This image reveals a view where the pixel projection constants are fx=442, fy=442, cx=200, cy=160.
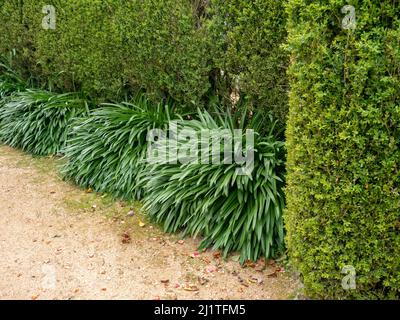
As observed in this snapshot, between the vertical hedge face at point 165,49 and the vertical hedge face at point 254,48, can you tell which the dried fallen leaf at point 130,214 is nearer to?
the vertical hedge face at point 165,49

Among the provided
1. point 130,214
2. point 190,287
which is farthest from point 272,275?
point 130,214

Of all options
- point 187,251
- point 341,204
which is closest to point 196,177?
point 187,251

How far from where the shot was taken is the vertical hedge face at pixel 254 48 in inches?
153

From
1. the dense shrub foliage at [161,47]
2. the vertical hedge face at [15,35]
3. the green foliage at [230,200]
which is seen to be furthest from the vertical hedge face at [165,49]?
the vertical hedge face at [15,35]

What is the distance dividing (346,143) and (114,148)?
3131 millimetres

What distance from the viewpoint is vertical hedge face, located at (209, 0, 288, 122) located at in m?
3.89

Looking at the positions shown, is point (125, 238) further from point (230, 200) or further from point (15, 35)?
point (15, 35)

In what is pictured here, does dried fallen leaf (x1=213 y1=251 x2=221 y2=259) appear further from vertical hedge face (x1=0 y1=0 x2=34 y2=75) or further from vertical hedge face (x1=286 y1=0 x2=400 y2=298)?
vertical hedge face (x1=0 y1=0 x2=34 y2=75)

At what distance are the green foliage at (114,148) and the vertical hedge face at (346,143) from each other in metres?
2.26

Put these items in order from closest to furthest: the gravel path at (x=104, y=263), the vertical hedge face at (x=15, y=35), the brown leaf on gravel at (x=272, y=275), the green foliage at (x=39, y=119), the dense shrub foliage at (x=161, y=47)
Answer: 1. the gravel path at (x=104, y=263)
2. the brown leaf on gravel at (x=272, y=275)
3. the dense shrub foliage at (x=161, y=47)
4. the green foliage at (x=39, y=119)
5. the vertical hedge face at (x=15, y=35)

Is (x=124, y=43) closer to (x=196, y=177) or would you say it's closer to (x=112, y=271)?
(x=196, y=177)

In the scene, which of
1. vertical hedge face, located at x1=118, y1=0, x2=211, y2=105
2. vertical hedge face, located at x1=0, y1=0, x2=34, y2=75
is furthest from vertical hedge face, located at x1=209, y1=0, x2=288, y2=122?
vertical hedge face, located at x1=0, y1=0, x2=34, y2=75

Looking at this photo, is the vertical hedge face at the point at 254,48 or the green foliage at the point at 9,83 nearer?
the vertical hedge face at the point at 254,48

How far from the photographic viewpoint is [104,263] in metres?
3.88
